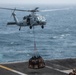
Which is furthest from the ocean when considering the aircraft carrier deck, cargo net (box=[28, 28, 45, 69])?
cargo net (box=[28, 28, 45, 69])

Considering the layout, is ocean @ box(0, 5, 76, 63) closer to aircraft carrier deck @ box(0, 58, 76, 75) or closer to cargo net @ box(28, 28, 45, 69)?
aircraft carrier deck @ box(0, 58, 76, 75)

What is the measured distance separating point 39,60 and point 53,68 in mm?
5249

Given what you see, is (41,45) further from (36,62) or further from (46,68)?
(36,62)

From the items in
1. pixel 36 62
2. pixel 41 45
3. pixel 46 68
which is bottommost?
pixel 41 45

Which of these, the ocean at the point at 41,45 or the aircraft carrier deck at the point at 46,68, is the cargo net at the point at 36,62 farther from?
the ocean at the point at 41,45

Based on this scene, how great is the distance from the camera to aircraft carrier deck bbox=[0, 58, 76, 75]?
1955 inches

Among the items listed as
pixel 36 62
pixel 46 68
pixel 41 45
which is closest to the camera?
pixel 36 62

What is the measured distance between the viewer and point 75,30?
16238cm

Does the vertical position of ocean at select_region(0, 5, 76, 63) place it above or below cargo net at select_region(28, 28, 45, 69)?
below

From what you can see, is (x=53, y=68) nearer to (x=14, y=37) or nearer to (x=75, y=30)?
(x=14, y=37)

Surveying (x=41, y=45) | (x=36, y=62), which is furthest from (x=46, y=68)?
(x=41, y=45)

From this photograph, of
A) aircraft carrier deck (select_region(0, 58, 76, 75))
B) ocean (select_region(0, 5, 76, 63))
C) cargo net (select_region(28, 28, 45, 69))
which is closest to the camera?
cargo net (select_region(28, 28, 45, 69))

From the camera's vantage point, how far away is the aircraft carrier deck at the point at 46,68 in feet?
163

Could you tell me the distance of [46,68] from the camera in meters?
52.9
